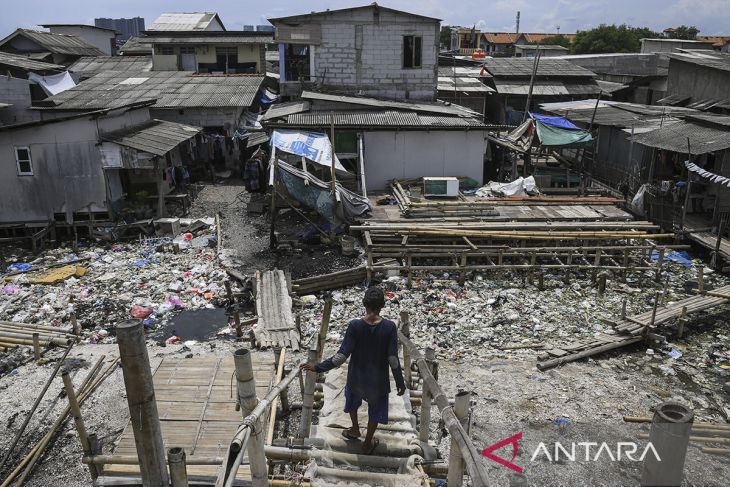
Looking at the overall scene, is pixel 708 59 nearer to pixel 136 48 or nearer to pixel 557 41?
pixel 136 48

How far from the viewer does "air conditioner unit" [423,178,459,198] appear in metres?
15.6

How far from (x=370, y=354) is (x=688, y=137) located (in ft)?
48.0

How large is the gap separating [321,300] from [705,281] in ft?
29.8

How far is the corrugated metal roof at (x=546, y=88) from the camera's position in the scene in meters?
25.5

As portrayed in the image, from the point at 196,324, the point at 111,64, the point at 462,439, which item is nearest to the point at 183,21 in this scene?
the point at 111,64

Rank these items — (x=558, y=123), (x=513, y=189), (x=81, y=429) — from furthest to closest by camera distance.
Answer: (x=558, y=123)
(x=513, y=189)
(x=81, y=429)

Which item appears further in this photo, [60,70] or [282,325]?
[60,70]

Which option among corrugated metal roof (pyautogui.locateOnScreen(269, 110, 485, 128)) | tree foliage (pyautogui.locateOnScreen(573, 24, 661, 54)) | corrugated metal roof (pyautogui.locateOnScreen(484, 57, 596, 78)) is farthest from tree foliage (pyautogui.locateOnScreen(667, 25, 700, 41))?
corrugated metal roof (pyautogui.locateOnScreen(269, 110, 485, 128))

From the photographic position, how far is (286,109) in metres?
18.6

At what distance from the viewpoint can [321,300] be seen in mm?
11492

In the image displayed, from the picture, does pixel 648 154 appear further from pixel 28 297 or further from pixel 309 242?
pixel 28 297

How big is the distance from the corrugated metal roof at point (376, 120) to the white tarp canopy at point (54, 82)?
442 inches

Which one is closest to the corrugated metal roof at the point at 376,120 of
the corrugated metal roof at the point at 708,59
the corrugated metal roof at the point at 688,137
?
the corrugated metal roof at the point at 688,137

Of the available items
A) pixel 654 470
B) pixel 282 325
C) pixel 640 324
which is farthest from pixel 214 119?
pixel 654 470
